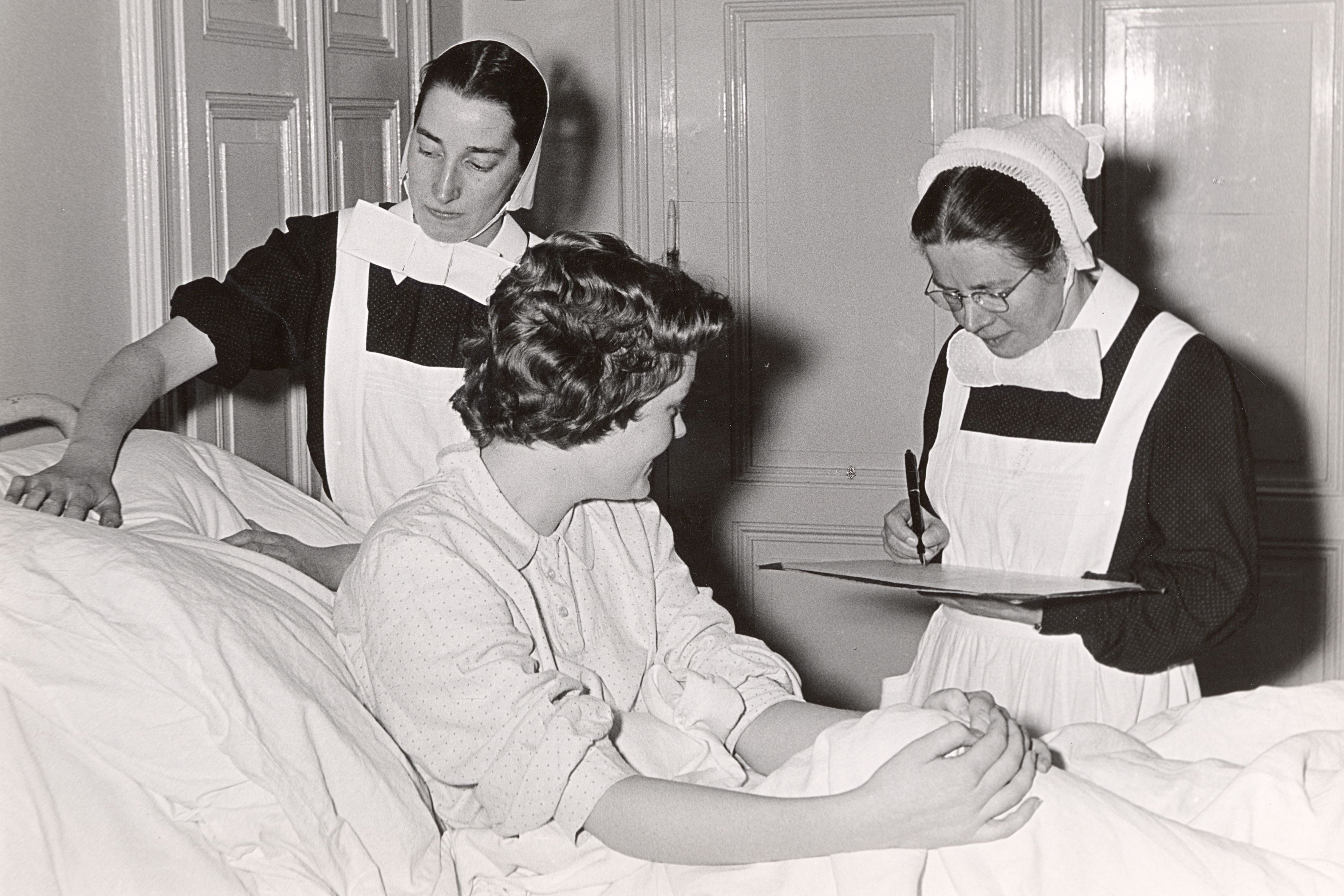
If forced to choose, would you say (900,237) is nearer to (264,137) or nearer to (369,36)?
(369,36)

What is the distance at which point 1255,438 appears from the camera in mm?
3979

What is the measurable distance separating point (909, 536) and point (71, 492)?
1.31 meters

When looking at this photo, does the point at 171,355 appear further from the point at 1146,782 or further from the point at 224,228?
the point at 1146,782

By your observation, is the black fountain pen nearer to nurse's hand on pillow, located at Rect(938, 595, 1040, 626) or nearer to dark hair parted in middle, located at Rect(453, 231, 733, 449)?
nurse's hand on pillow, located at Rect(938, 595, 1040, 626)

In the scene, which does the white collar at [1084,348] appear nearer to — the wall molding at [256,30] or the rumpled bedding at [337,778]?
the rumpled bedding at [337,778]

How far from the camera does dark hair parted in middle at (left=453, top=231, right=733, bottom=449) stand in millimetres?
1729

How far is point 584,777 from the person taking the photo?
5.09 ft

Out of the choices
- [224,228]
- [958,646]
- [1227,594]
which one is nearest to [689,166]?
[224,228]

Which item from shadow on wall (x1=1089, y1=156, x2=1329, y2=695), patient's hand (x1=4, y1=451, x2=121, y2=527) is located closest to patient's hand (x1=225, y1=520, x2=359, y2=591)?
patient's hand (x1=4, y1=451, x2=121, y2=527)

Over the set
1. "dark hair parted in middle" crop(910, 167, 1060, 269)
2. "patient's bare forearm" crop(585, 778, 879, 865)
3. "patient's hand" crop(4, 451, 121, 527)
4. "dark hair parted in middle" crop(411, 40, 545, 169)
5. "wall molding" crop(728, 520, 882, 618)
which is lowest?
"wall molding" crop(728, 520, 882, 618)

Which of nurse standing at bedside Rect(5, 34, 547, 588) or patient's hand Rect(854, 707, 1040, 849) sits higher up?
nurse standing at bedside Rect(5, 34, 547, 588)

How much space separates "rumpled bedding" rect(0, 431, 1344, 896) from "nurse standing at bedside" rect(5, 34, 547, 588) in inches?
25.5

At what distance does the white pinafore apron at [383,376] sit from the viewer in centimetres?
246

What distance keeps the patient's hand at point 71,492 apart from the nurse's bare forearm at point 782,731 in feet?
3.00
